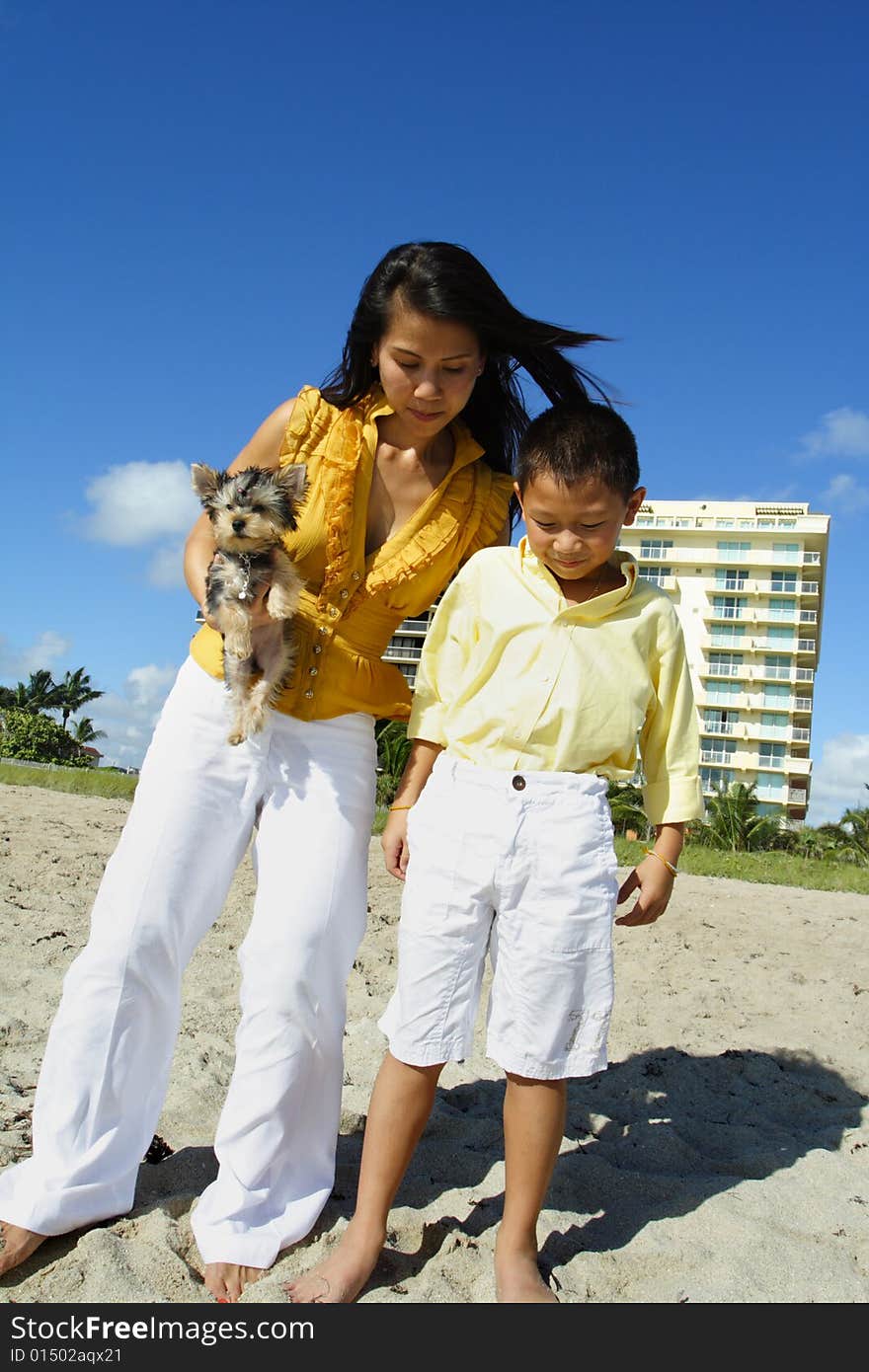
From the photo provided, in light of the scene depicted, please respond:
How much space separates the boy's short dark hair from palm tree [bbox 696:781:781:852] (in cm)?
2849

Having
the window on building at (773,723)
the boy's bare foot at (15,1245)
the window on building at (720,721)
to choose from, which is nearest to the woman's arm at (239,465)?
the boy's bare foot at (15,1245)

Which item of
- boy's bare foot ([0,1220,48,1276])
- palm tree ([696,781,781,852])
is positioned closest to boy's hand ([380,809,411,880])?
boy's bare foot ([0,1220,48,1276])

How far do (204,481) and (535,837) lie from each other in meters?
1.51

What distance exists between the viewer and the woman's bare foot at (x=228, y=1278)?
2717mm

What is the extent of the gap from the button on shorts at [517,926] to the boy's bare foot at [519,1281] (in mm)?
517

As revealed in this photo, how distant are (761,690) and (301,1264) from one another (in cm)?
7041

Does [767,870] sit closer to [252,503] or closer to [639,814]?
[252,503]

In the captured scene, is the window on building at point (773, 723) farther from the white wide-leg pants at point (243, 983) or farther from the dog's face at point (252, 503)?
the dog's face at point (252, 503)

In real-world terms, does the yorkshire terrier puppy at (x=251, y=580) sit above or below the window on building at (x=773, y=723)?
below

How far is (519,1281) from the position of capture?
106 inches

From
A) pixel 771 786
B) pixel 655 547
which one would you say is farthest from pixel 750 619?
pixel 771 786

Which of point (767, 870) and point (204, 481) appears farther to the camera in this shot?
point (767, 870)
